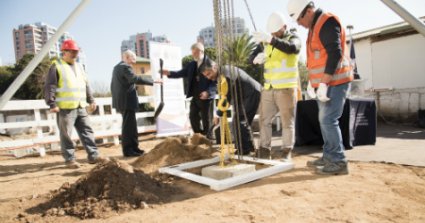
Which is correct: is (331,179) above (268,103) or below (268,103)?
below

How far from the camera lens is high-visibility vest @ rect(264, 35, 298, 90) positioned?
144 inches

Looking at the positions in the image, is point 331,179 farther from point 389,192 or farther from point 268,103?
point 268,103

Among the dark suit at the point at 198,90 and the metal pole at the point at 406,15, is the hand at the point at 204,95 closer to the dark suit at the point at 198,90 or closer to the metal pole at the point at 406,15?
the dark suit at the point at 198,90

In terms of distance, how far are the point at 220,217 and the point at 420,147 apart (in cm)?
366

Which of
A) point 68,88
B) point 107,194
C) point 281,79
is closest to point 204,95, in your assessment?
point 281,79

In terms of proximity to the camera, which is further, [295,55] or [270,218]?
[295,55]

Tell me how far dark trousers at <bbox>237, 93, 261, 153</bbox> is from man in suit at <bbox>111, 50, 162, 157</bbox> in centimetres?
177

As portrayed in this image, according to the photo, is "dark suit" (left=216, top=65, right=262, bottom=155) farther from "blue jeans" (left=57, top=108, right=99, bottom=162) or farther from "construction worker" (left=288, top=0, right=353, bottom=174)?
"blue jeans" (left=57, top=108, right=99, bottom=162)

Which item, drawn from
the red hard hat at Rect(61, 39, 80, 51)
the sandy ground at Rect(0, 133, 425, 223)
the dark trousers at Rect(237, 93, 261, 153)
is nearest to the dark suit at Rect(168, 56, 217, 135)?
the dark trousers at Rect(237, 93, 261, 153)

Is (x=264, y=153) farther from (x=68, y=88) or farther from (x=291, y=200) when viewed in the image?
(x=68, y=88)

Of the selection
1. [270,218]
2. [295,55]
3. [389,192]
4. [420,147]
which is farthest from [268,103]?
[420,147]

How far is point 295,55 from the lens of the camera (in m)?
3.69

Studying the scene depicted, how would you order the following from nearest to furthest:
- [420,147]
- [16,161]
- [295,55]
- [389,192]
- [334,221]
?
[334,221], [389,192], [295,55], [420,147], [16,161]

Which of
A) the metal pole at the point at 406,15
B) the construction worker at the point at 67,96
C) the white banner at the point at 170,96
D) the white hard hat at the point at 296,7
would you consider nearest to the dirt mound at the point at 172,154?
the construction worker at the point at 67,96
